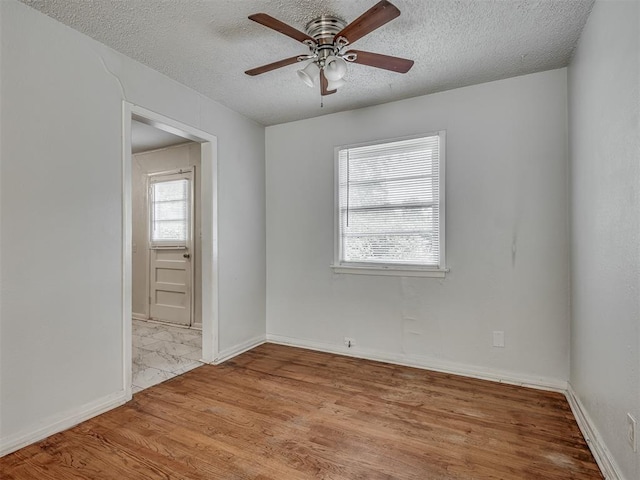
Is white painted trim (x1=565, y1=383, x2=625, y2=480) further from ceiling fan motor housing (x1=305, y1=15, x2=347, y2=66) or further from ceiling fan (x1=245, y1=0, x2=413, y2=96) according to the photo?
ceiling fan motor housing (x1=305, y1=15, x2=347, y2=66)

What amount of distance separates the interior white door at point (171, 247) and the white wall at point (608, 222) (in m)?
4.27

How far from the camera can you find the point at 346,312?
11.8 feet

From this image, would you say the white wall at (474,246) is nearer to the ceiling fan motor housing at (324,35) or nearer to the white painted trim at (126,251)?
the ceiling fan motor housing at (324,35)

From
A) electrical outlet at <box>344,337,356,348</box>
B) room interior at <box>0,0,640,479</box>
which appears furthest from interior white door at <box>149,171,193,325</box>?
electrical outlet at <box>344,337,356,348</box>

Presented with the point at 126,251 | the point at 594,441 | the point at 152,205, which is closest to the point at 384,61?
the point at 126,251

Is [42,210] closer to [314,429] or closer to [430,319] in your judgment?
[314,429]

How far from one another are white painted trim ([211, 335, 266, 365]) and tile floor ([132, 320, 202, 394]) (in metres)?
0.20

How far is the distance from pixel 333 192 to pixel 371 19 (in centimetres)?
204

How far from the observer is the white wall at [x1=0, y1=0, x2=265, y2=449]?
6.36ft

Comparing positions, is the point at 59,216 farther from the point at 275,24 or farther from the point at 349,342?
the point at 349,342

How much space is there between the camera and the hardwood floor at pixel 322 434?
1.80 metres

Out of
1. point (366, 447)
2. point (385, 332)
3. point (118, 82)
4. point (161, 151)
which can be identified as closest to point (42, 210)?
point (118, 82)

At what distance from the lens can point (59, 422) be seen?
213 cm

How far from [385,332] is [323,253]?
1021mm
